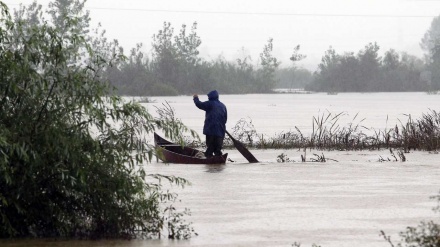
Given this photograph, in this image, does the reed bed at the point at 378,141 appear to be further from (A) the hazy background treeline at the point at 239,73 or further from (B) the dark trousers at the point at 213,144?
(A) the hazy background treeline at the point at 239,73

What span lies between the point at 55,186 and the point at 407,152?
55.0 ft

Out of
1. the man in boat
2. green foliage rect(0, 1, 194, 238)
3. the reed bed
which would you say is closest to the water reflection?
the man in boat

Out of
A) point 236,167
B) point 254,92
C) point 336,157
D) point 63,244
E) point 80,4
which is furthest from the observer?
point 254,92

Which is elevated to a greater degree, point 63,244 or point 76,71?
point 76,71

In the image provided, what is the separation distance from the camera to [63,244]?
1227cm

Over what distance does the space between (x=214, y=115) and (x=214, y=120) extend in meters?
0.12

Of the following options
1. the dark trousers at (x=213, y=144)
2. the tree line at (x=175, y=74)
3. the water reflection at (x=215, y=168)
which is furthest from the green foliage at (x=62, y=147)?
the tree line at (x=175, y=74)

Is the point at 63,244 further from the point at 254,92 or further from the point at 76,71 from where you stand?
the point at 254,92

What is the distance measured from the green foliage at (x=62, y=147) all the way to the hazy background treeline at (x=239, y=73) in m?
92.5

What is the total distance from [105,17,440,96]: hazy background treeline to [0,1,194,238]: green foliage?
9250 centimetres

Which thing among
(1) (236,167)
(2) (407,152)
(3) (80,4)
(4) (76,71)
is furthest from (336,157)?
(3) (80,4)

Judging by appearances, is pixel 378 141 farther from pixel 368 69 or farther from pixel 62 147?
pixel 368 69

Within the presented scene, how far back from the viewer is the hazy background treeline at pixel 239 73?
108 metres

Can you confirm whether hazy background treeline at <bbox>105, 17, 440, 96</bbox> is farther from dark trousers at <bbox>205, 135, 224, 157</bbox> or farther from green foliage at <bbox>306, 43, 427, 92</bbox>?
dark trousers at <bbox>205, 135, 224, 157</bbox>
